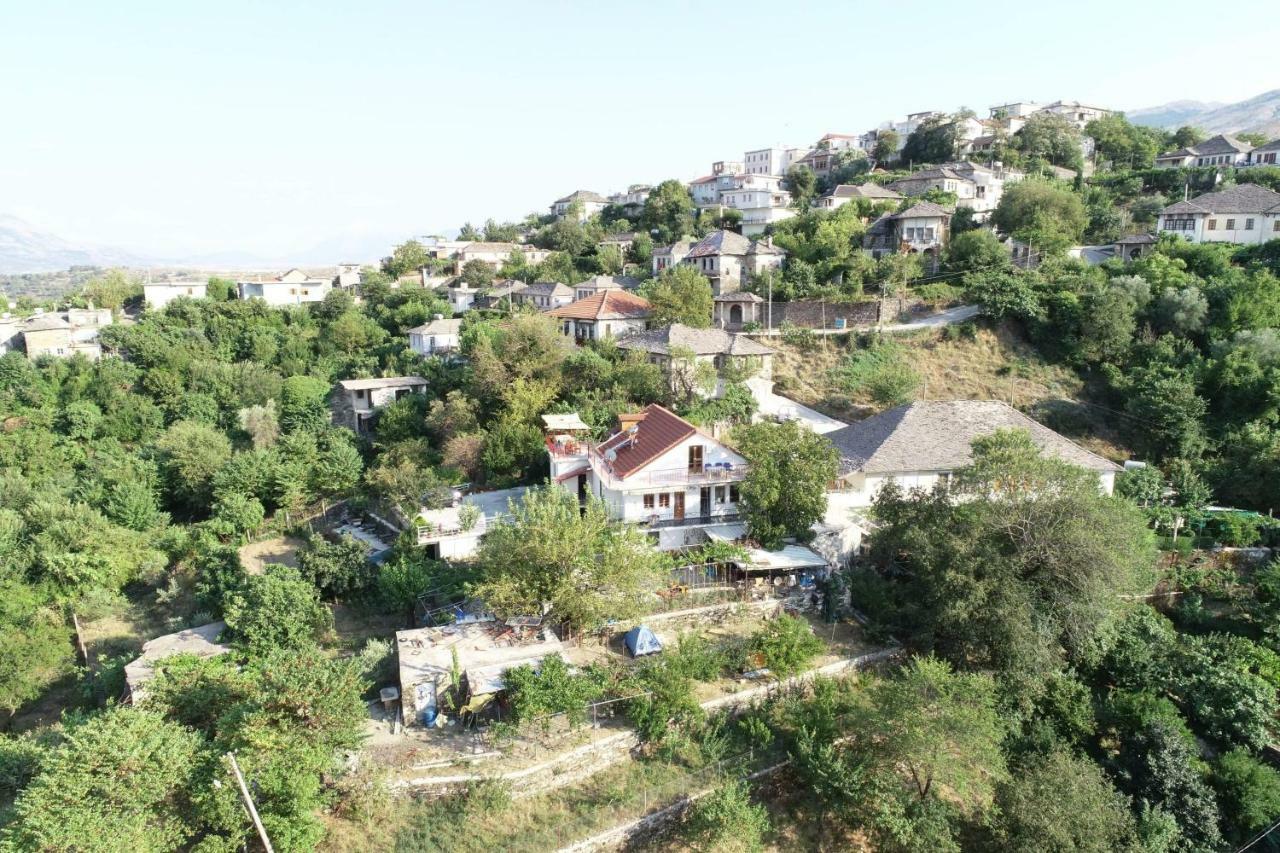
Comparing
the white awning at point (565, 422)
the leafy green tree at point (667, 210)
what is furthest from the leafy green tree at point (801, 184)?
the white awning at point (565, 422)

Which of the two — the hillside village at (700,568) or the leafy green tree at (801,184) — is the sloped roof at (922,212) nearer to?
the hillside village at (700,568)

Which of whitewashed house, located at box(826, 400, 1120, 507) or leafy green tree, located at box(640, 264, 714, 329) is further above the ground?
leafy green tree, located at box(640, 264, 714, 329)

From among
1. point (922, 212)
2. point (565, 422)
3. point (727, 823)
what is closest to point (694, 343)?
point (565, 422)

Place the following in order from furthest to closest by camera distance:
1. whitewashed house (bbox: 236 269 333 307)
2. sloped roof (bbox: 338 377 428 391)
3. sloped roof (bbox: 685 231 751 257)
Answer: whitewashed house (bbox: 236 269 333 307) < sloped roof (bbox: 685 231 751 257) < sloped roof (bbox: 338 377 428 391)

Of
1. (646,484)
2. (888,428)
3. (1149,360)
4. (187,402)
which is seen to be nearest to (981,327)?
(1149,360)

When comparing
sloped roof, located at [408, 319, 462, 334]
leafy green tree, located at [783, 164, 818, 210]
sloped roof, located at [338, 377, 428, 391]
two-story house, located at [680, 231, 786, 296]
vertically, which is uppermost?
leafy green tree, located at [783, 164, 818, 210]

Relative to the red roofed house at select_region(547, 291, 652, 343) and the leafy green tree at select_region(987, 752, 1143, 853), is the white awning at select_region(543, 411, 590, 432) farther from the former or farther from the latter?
the leafy green tree at select_region(987, 752, 1143, 853)

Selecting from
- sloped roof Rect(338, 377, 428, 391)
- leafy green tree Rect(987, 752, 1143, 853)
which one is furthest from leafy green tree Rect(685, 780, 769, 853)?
sloped roof Rect(338, 377, 428, 391)
